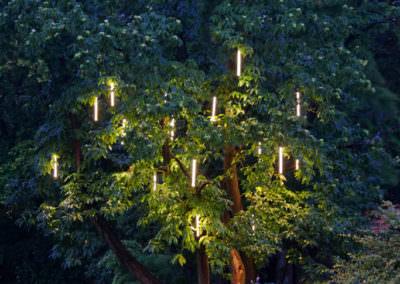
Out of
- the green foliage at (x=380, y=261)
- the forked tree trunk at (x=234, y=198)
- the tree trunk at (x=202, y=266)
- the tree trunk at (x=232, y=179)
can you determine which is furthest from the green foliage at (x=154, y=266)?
the green foliage at (x=380, y=261)

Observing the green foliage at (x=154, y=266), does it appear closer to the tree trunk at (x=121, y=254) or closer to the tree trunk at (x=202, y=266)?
the tree trunk at (x=121, y=254)

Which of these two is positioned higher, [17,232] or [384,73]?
[384,73]

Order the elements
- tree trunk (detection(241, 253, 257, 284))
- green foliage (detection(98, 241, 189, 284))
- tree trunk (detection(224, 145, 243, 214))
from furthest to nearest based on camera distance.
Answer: green foliage (detection(98, 241, 189, 284)), tree trunk (detection(241, 253, 257, 284)), tree trunk (detection(224, 145, 243, 214))

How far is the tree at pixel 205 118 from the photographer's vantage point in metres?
7.07

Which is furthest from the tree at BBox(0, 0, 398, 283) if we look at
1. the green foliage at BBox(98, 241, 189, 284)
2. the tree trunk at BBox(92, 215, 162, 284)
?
the green foliage at BBox(98, 241, 189, 284)

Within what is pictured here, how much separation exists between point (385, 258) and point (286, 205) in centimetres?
194

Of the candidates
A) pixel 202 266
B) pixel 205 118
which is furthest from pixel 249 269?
pixel 205 118

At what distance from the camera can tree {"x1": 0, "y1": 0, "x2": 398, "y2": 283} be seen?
279 inches

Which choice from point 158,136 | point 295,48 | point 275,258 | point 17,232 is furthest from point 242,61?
point 17,232

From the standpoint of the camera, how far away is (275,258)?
11688 mm

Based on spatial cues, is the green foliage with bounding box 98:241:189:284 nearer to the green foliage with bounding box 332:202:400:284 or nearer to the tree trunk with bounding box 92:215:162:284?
the tree trunk with bounding box 92:215:162:284

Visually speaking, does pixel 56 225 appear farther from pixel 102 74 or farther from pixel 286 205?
pixel 286 205

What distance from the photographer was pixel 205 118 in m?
7.03

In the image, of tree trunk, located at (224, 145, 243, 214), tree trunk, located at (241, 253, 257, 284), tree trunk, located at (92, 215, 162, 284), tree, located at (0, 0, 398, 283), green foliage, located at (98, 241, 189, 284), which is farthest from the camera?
green foliage, located at (98, 241, 189, 284)
